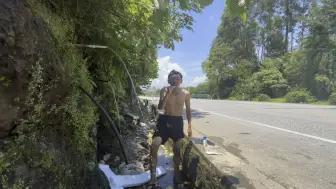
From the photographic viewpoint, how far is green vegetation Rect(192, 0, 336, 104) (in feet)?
95.7

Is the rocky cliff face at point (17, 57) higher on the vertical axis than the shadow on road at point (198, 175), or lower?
higher

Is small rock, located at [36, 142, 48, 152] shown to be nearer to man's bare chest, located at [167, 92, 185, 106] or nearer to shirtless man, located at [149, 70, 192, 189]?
shirtless man, located at [149, 70, 192, 189]

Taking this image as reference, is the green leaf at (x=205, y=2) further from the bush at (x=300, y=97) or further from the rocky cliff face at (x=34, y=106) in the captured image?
the bush at (x=300, y=97)

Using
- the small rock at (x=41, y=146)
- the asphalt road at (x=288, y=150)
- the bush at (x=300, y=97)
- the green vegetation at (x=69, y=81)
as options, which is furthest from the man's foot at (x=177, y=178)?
the bush at (x=300, y=97)

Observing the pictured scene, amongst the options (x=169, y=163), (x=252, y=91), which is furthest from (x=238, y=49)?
(x=169, y=163)

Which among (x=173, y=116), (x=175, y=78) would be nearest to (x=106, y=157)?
(x=173, y=116)

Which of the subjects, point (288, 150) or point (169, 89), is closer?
point (169, 89)

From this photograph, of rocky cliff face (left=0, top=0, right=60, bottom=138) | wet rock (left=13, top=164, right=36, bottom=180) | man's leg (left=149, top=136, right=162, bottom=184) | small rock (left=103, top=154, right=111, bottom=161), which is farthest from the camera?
small rock (left=103, top=154, right=111, bottom=161)

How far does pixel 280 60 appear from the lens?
4081 cm

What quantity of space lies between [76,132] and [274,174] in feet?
8.97

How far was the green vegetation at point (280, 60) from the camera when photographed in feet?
95.7

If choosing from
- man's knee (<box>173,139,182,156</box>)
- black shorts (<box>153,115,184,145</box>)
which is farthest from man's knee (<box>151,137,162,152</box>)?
man's knee (<box>173,139,182,156</box>)

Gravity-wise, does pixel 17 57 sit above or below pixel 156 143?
above

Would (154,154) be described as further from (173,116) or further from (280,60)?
(280,60)
